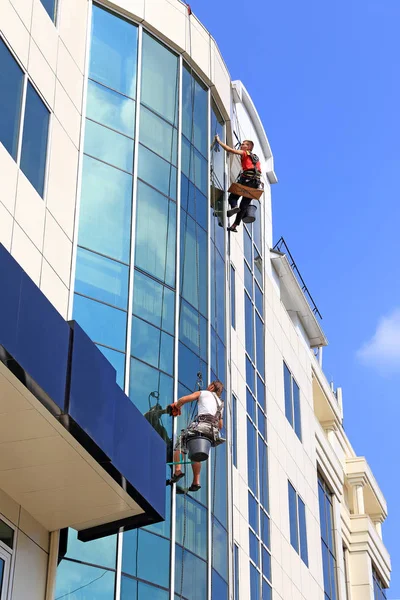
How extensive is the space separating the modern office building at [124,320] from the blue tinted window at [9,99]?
1.9 inches

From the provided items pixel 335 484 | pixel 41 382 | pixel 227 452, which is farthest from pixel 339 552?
pixel 41 382

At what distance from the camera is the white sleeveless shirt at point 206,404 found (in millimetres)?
18328

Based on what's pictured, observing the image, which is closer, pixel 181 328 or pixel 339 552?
pixel 181 328

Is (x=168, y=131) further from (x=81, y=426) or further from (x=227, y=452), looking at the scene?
(x=81, y=426)

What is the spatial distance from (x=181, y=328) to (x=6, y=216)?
4.92 metres

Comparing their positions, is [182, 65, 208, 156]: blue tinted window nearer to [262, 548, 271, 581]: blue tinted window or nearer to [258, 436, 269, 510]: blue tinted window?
[258, 436, 269, 510]: blue tinted window

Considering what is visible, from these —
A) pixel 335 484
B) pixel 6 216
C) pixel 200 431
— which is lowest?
pixel 200 431

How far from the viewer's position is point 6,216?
16.6 metres

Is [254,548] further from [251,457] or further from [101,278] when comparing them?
[101,278]

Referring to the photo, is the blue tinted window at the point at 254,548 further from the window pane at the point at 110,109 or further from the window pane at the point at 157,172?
the window pane at the point at 110,109

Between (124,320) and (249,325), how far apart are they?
9.46 m

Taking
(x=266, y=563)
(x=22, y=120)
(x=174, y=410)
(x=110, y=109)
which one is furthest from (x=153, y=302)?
(x=266, y=563)

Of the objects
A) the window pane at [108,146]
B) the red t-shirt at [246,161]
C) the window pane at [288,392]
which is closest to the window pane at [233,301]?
the red t-shirt at [246,161]

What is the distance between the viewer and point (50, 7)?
65.9ft
